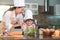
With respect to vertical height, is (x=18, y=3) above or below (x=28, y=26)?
above

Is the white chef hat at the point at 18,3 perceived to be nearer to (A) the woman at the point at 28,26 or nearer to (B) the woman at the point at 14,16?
(B) the woman at the point at 14,16

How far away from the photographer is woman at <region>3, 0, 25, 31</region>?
4.29 ft

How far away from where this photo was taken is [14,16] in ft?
4.36

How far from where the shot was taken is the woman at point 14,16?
131cm

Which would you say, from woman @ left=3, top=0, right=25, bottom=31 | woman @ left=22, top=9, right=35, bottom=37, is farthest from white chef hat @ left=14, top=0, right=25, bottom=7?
woman @ left=22, top=9, right=35, bottom=37

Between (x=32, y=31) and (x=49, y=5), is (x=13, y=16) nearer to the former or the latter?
(x=32, y=31)

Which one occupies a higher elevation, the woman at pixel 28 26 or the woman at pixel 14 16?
the woman at pixel 14 16

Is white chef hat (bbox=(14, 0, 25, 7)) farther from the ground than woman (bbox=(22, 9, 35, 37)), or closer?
farther from the ground

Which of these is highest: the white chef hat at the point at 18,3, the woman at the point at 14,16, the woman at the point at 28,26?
the white chef hat at the point at 18,3

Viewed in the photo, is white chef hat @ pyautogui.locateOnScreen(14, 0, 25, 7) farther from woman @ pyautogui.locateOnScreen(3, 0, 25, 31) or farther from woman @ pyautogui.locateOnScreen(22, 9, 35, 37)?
woman @ pyautogui.locateOnScreen(22, 9, 35, 37)

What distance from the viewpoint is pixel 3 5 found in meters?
1.62

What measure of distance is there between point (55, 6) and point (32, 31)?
0.72 metres

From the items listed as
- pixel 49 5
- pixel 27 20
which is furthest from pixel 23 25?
pixel 49 5

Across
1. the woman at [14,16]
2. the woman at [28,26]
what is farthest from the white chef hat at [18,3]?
the woman at [28,26]
